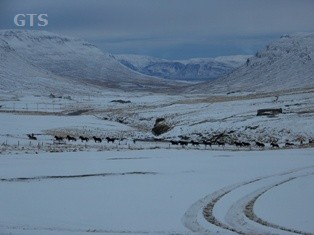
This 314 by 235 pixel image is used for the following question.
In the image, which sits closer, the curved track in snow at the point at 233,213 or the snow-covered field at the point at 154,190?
the curved track in snow at the point at 233,213

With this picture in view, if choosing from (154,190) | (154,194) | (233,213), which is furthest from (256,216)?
(154,190)

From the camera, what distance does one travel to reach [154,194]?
71.1ft

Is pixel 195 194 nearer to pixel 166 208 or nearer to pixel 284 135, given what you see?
pixel 166 208

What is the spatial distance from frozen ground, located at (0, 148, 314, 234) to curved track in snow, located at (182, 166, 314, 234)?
3 centimetres

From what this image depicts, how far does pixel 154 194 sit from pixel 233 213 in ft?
14.9

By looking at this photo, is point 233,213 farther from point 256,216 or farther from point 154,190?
point 154,190

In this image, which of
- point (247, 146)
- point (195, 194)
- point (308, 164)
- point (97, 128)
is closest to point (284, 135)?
point (247, 146)

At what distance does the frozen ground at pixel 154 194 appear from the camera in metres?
16.4

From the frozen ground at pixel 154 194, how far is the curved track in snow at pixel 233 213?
0.10 feet

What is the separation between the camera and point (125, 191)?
2231cm

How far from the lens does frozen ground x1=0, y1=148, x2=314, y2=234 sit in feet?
53.8

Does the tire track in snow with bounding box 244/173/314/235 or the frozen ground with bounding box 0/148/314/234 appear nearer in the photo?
the tire track in snow with bounding box 244/173/314/235

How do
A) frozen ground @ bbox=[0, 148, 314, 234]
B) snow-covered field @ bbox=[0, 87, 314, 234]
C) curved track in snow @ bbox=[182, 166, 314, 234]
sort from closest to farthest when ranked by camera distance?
curved track in snow @ bbox=[182, 166, 314, 234], frozen ground @ bbox=[0, 148, 314, 234], snow-covered field @ bbox=[0, 87, 314, 234]

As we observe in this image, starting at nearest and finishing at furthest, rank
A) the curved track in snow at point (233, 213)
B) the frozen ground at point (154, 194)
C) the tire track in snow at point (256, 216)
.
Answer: the tire track in snow at point (256, 216) → the curved track in snow at point (233, 213) → the frozen ground at point (154, 194)
